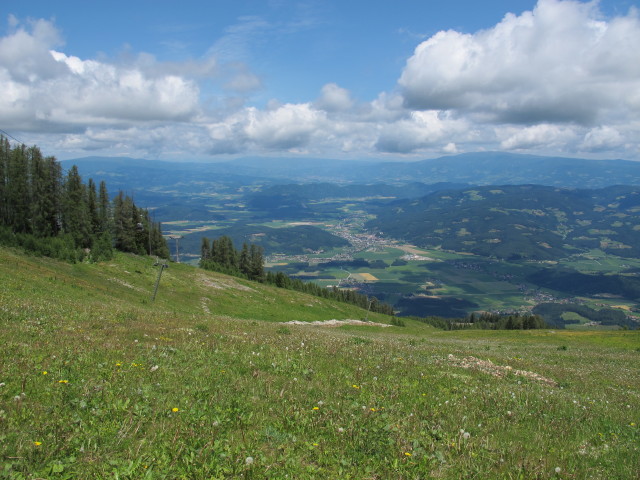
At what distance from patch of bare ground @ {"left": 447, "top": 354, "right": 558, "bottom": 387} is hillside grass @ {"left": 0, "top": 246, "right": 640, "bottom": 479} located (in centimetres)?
41

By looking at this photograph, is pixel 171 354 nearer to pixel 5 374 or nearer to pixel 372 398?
pixel 5 374

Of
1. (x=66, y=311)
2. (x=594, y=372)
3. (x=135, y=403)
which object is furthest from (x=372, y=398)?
(x=594, y=372)

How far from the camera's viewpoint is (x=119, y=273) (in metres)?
56.9

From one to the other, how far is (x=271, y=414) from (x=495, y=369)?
11.6 metres

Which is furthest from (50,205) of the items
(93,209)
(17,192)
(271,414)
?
(271,414)

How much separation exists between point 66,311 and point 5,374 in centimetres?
1059

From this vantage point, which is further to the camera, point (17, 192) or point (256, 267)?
point (256, 267)

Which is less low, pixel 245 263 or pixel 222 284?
pixel 222 284

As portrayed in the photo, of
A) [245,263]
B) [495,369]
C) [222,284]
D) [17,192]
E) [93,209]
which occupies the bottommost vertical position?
[245,263]

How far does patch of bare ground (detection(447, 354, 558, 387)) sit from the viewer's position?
1436cm

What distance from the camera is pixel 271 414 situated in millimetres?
7414

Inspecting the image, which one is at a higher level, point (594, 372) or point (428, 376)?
point (428, 376)

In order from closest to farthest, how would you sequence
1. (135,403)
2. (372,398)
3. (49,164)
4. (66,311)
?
(135,403), (372,398), (66,311), (49,164)

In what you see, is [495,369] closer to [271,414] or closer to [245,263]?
[271,414]
